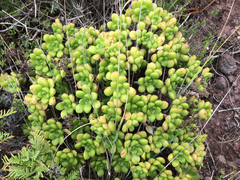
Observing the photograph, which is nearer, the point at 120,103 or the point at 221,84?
the point at 120,103

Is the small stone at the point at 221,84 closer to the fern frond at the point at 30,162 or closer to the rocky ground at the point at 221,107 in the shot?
the rocky ground at the point at 221,107

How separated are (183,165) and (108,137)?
71cm

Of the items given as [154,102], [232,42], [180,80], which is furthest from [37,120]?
[232,42]

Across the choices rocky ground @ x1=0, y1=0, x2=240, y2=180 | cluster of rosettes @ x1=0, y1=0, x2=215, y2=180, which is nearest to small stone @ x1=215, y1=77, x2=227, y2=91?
Answer: rocky ground @ x1=0, y1=0, x2=240, y2=180

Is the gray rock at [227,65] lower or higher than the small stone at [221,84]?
higher

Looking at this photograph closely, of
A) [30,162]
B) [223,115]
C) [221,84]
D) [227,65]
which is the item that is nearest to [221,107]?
[223,115]

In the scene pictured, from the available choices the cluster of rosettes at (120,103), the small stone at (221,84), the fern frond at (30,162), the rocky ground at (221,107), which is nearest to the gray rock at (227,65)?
the rocky ground at (221,107)

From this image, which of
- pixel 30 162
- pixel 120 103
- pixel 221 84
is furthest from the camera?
pixel 221 84

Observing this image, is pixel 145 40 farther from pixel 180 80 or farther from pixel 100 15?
pixel 100 15

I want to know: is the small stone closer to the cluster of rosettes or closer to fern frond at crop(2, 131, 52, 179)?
the cluster of rosettes

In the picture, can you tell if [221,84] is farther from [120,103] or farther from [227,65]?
[120,103]

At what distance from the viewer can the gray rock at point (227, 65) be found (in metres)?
2.74

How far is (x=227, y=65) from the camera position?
2.75 meters

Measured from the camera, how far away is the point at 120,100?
1481 mm
